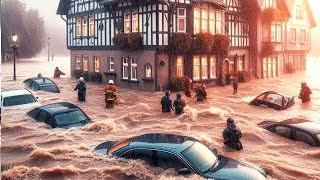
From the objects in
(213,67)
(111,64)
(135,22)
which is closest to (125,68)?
(111,64)

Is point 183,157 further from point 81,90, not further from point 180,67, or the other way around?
point 180,67

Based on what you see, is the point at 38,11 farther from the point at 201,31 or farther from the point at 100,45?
the point at 201,31

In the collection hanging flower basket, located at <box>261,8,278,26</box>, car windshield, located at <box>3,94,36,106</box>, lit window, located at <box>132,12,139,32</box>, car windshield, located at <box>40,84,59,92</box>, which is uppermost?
hanging flower basket, located at <box>261,8,278,26</box>

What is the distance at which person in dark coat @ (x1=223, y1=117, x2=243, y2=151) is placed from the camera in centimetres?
1089

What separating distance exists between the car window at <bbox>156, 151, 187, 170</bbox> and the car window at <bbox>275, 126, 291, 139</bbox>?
636 centimetres

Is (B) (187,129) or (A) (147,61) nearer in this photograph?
(B) (187,129)

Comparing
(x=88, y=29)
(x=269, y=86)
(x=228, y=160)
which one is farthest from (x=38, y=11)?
(x=228, y=160)

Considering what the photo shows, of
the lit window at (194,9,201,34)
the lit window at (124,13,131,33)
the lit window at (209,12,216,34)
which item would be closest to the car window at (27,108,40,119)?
the lit window at (124,13,131,33)

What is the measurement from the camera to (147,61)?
25250 millimetres

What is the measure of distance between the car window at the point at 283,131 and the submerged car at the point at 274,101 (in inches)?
254

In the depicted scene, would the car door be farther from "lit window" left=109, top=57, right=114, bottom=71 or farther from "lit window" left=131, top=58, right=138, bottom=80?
"lit window" left=109, top=57, right=114, bottom=71

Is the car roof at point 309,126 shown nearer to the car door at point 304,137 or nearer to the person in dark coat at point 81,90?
the car door at point 304,137

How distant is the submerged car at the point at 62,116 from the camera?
1273 cm

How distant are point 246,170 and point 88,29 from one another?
89.0 feet
